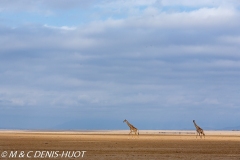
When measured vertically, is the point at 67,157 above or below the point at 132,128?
below

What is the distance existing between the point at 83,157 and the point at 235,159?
782 centimetres

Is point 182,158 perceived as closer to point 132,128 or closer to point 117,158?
point 117,158

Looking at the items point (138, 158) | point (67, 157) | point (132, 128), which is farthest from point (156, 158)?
point (132, 128)

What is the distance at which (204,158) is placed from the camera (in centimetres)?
2670

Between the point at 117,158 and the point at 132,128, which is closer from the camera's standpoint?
the point at 117,158

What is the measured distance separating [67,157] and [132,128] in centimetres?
3461

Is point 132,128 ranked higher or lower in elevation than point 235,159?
higher

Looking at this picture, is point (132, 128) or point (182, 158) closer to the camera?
point (182, 158)

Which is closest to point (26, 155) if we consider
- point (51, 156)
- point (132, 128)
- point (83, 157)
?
point (51, 156)

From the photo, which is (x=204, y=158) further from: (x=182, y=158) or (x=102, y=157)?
(x=102, y=157)

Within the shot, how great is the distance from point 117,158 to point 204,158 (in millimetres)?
4574

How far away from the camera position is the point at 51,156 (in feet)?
89.5

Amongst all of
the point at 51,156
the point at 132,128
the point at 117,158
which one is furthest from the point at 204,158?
the point at 132,128

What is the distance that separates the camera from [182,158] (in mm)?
26484
